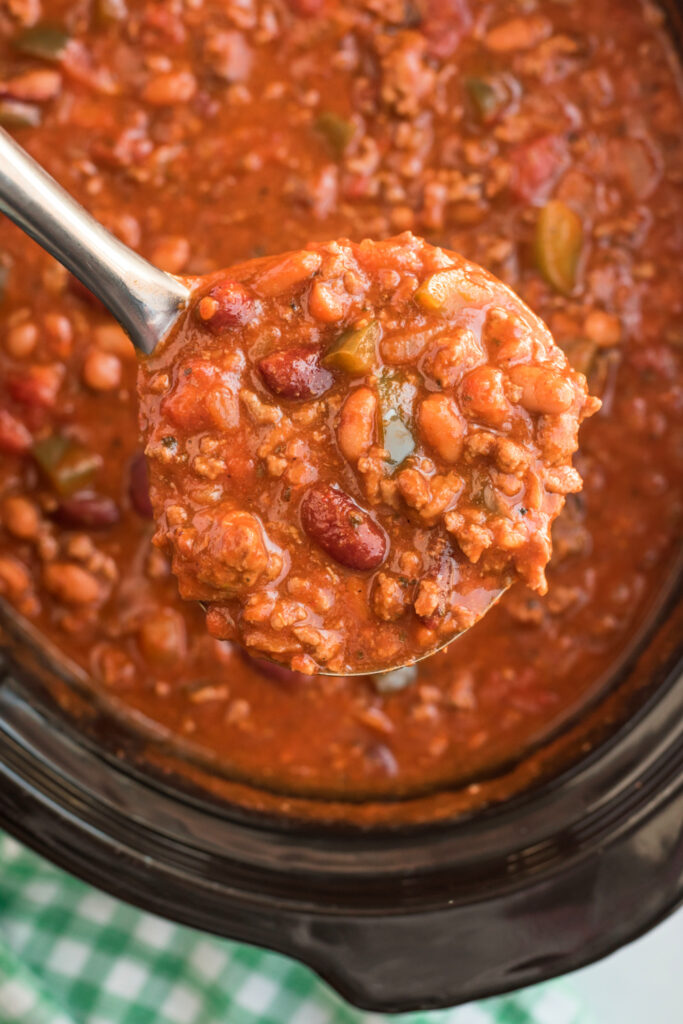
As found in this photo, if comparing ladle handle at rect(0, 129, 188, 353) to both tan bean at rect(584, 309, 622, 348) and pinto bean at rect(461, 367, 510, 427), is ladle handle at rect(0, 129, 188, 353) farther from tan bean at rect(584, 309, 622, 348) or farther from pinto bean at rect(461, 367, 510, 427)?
tan bean at rect(584, 309, 622, 348)

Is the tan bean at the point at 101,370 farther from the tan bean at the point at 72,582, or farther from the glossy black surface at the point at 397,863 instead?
the glossy black surface at the point at 397,863

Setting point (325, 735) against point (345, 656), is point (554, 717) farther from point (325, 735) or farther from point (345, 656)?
point (345, 656)

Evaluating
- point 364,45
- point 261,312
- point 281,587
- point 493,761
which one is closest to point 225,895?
point 493,761

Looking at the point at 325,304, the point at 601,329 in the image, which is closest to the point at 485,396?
the point at 325,304

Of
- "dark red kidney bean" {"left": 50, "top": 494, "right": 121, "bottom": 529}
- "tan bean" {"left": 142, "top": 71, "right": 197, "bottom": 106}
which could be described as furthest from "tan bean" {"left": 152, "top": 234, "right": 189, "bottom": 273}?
"dark red kidney bean" {"left": 50, "top": 494, "right": 121, "bottom": 529}

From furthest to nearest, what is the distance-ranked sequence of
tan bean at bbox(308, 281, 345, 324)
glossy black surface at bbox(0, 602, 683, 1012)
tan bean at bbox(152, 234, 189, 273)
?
tan bean at bbox(152, 234, 189, 273) → glossy black surface at bbox(0, 602, 683, 1012) → tan bean at bbox(308, 281, 345, 324)

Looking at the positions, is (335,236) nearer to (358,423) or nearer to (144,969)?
(358,423)
